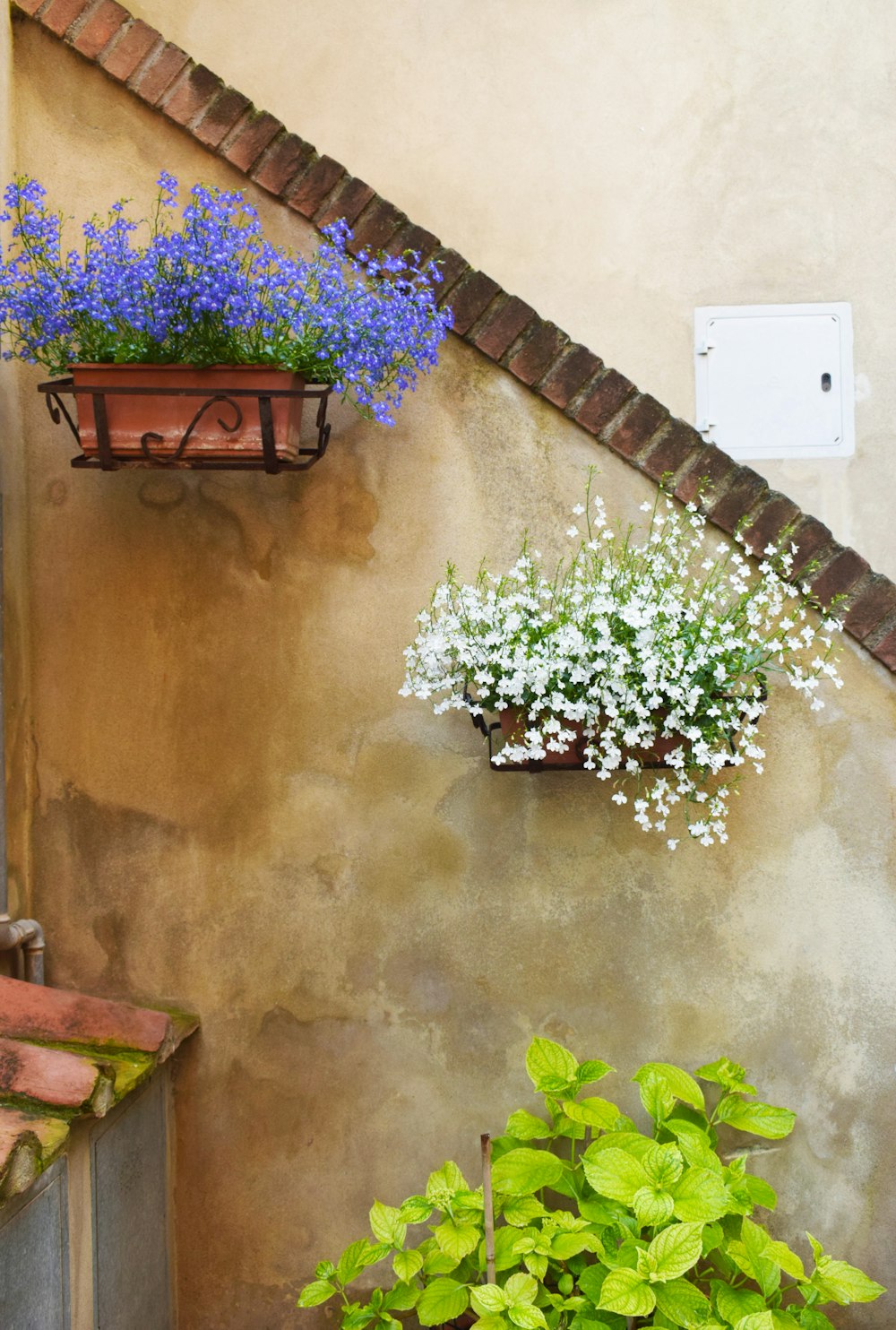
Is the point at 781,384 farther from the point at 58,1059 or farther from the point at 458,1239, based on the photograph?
the point at 58,1059

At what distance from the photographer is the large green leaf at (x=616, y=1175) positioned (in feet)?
7.01

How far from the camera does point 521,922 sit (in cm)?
262

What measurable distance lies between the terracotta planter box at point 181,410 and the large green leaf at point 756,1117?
166 cm

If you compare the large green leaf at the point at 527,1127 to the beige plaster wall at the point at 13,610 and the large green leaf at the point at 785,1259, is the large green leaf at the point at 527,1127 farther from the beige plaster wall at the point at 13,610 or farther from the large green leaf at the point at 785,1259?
the beige plaster wall at the point at 13,610

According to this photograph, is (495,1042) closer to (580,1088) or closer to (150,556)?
(580,1088)

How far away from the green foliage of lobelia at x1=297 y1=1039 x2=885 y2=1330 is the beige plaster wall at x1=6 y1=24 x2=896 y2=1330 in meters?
0.15

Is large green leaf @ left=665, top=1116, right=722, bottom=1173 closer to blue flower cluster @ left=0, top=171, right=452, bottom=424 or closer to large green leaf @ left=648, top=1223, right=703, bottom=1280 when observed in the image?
large green leaf @ left=648, top=1223, right=703, bottom=1280

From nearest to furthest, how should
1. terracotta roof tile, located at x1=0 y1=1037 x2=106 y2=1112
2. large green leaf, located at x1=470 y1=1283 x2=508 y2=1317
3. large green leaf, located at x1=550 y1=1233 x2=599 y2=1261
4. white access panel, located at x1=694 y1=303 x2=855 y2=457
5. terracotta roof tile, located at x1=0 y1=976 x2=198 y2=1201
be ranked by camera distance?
terracotta roof tile, located at x1=0 y1=976 x2=198 y2=1201 < terracotta roof tile, located at x1=0 y1=1037 x2=106 y2=1112 < large green leaf, located at x1=470 y1=1283 x2=508 y2=1317 < large green leaf, located at x1=550 y1=1233 x2=599 y2=1261 < white access panel, located at x1=694 y1=303 x2=855 y2=457

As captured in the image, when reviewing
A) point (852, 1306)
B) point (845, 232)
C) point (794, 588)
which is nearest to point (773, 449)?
point (845, 232)

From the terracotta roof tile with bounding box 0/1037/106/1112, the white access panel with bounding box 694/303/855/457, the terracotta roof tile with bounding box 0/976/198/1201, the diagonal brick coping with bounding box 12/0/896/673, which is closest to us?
the terracotta roof tile with bounding box 0/976/198/1201

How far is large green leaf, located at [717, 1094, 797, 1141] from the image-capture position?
7.91 ft

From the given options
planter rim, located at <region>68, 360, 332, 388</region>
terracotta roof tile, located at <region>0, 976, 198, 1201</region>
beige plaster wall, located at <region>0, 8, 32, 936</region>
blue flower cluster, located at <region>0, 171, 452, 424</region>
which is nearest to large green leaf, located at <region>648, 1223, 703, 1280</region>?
terracotta roof tile, located at <region>0, 976, 198, 1201</region>

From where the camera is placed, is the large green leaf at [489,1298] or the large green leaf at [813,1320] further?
the large green leaf at [813,1320]

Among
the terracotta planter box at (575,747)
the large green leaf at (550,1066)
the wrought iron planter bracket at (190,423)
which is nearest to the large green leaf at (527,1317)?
the large green leaf at (550,1066)
